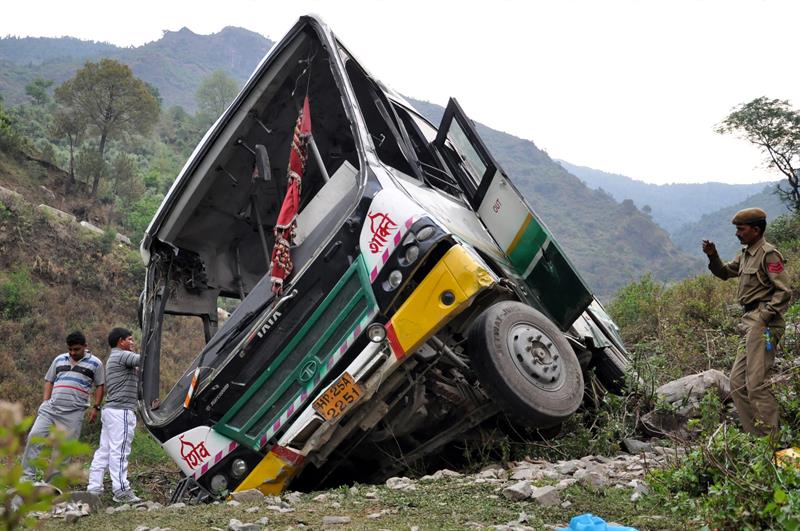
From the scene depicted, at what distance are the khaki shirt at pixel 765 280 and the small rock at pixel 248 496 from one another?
2.73 metres

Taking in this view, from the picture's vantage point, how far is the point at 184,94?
95.8 meters

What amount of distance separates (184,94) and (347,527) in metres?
99.9

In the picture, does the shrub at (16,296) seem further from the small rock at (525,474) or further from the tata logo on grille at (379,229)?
the small rock at (525,474)

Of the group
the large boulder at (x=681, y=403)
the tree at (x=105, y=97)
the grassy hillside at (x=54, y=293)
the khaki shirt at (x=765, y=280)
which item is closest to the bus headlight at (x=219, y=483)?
the large boulder at (x=681, y=403)

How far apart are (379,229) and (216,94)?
60.6 meters

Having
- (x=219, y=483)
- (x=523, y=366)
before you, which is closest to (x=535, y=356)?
(x=523, y=366)

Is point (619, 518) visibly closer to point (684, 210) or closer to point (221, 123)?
point (221, 123)

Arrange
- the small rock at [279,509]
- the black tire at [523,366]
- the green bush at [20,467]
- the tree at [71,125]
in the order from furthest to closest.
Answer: the tree at [71,125]
the black tire at [523,366]
the small rock at [279,509]
the green bush at [20,467]

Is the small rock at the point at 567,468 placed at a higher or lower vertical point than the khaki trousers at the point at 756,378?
lower

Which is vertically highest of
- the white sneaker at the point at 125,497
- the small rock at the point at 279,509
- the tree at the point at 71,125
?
the tree at the point at 71,125

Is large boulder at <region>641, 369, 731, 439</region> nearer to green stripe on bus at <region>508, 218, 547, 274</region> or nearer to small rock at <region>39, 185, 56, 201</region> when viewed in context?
green stripe on bus at <region>508, 218, 547, 274</region>

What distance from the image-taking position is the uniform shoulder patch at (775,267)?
3832 mm

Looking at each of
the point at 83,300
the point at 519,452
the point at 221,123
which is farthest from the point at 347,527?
the point at 83,300

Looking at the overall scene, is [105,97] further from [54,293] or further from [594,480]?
[594,480]
